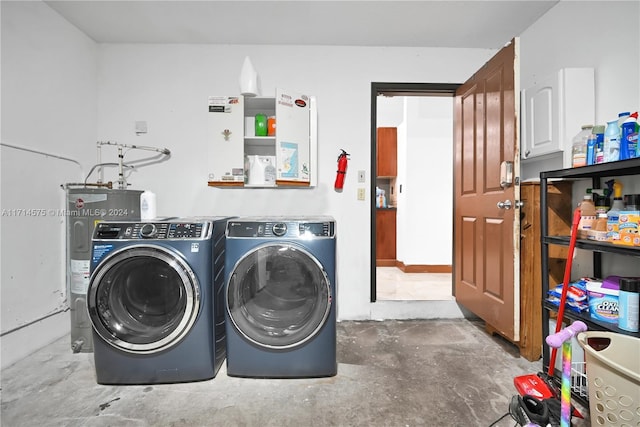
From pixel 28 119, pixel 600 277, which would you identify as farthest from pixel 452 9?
pixel 28 119

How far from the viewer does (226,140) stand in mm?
2316

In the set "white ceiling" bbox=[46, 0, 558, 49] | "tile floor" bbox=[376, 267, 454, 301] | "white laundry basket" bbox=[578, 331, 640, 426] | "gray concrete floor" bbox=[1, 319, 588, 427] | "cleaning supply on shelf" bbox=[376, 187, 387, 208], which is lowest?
"gray concrete floor" bbox=[1, 319, 588, 427]

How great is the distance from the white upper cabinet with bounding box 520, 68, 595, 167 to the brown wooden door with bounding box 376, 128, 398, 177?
2872mm

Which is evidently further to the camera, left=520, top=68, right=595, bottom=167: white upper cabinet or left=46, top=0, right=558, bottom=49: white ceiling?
left=46, top=0, right=558, bottom=49: white ceiling

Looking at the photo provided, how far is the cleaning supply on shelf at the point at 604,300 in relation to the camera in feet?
4.55

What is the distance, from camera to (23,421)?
53.4 inches

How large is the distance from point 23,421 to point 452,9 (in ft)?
11.0

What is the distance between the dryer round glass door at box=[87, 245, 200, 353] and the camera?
1.57m

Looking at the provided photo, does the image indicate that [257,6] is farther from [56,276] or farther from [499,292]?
[499,292]

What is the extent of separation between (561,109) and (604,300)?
1.11 m

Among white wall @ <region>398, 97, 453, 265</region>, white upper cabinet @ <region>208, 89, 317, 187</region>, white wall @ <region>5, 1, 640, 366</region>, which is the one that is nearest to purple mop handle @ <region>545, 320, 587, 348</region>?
white wall @ <region>5, 1, 640, 366</region>

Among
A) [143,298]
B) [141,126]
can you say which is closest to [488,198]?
[143,298]

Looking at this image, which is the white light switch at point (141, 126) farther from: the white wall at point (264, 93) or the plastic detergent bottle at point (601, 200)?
the plastic detergent bottle at point (601, 200)

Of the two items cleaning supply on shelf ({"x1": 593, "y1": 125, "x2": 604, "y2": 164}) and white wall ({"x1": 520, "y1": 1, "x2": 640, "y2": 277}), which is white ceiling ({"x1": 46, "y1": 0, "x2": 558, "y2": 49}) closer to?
white wall ({"x1": 520, "y1": 1, "x2": 640, "y2": 277})
